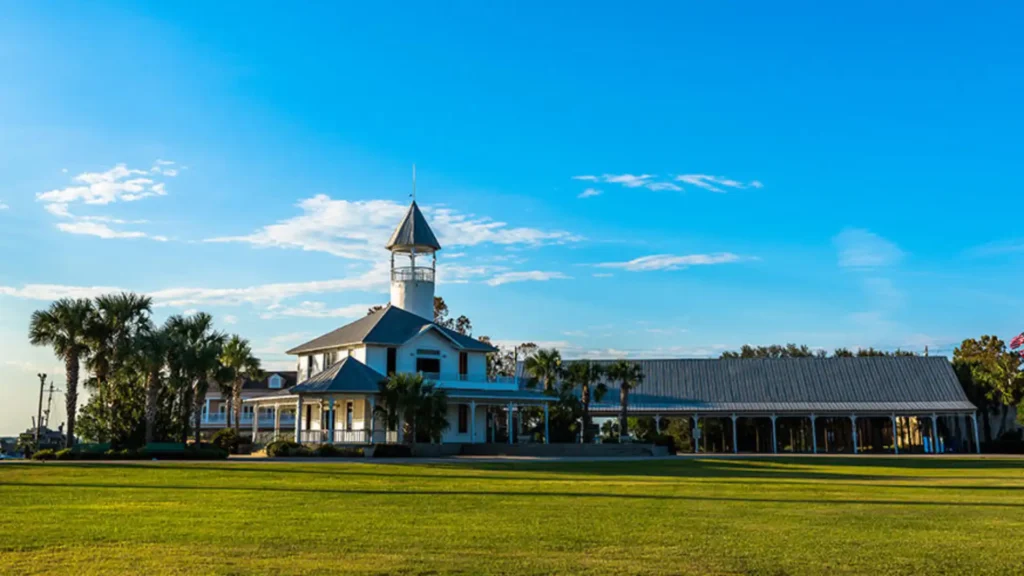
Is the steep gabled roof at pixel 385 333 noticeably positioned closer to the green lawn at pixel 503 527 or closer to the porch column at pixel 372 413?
the porch column at pixel 372 413

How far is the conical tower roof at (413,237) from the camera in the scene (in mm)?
57250

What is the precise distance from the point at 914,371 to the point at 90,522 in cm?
5998

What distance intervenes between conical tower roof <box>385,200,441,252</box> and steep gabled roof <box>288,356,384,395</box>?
10.7m

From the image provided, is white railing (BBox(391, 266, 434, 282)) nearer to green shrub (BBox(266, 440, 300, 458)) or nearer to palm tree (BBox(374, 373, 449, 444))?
palm tree (BBox(374, 373, 449, 444))

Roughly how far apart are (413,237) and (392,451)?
60.7ft

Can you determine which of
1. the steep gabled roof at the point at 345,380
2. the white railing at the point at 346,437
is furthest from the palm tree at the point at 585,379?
the white railing at the point at 346,437

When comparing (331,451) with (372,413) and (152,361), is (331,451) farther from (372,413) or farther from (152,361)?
(152,361)

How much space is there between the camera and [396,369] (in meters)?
50.9

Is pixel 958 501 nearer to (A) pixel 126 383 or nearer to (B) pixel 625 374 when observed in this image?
(B) pixel 625 374

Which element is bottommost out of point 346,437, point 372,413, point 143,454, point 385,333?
point 143,454

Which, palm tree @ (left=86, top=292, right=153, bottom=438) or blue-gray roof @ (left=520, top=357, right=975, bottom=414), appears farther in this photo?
blue-gray roof @ (left=520, top=357, right=975, bottom=414)

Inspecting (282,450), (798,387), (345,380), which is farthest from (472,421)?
(798,387)

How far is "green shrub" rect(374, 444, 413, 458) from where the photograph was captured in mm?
41469

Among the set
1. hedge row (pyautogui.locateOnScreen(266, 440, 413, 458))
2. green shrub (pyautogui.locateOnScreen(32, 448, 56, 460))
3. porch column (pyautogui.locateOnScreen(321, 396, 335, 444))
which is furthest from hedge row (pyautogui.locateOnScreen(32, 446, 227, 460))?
porch column (pyautogui.locateOnScreen(321, 396, 335, 444))
